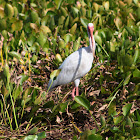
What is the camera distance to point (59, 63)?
4160mm

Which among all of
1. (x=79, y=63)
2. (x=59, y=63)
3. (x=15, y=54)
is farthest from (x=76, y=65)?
(x=15, y=54)

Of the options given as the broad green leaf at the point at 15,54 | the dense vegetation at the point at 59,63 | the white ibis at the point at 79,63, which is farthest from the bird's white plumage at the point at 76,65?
the broad green leaf at the point at 15,54

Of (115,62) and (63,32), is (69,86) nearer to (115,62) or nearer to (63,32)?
(115,62)

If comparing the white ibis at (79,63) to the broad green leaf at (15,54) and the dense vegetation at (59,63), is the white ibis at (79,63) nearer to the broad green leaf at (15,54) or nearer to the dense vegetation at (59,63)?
the dense vegetation at (59,63)

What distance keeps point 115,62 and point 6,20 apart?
6.80 ft

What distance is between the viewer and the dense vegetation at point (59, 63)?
305cm

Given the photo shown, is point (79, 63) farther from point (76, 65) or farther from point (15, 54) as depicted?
point (15, 54)

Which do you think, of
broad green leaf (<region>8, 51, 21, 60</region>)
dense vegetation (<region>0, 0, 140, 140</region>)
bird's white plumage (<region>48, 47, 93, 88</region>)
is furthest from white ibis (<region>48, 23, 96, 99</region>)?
broad green leaf (<region>8, 51, 21, 60</region>)

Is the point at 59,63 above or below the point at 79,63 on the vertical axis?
below

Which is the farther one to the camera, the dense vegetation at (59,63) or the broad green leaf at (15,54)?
the broad green leaf at (15,54)

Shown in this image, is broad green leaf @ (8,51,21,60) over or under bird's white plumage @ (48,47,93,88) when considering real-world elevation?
over

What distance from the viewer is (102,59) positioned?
163 inches

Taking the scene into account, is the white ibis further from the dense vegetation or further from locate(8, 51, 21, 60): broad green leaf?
locate(8, 51, 21, 60): broad green leaf

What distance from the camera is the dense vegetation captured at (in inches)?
120
